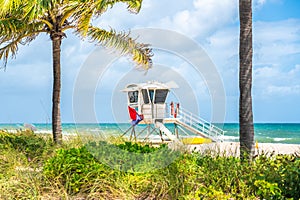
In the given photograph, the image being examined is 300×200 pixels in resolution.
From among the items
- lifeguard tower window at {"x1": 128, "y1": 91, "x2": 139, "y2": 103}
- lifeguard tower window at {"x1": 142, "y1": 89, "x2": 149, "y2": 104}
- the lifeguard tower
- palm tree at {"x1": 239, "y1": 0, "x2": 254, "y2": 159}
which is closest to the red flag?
the lifeguard tower

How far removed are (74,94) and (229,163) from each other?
3.98m

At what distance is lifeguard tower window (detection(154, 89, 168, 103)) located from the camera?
1731 cm

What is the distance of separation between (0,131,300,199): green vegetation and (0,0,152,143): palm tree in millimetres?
5371

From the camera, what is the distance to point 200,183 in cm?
594

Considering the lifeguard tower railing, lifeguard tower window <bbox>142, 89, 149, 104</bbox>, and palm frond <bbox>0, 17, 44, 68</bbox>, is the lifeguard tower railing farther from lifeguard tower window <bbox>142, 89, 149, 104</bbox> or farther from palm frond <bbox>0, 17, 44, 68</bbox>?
palm frond <bbox>0, 17, 44, 68</bbox>

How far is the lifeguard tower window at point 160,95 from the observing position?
1731cm

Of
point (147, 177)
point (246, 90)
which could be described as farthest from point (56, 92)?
point (147, 177)

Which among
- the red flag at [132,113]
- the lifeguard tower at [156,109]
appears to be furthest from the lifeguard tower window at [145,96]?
the red flag at [132,113]

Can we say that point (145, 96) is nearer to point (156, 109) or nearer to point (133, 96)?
point (133, 96)

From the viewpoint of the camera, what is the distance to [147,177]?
5988mm

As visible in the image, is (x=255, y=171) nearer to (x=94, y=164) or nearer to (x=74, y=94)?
(x=94, y=164)

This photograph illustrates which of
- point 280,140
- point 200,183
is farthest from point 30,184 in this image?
point 280,140

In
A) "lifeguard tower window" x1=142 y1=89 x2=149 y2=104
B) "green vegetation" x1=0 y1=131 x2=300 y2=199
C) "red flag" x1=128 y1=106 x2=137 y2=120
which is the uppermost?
"lifeguard tower window" x1=142 y1=89 x2=149 y2=104

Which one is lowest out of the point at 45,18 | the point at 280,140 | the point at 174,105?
the point at 280,140
